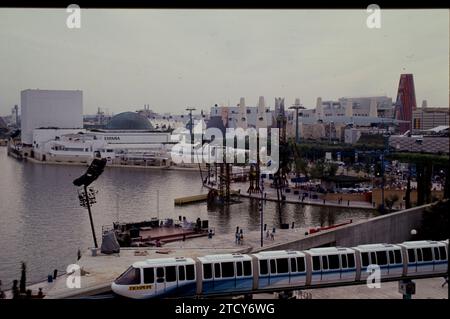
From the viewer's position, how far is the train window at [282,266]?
9.05 ft

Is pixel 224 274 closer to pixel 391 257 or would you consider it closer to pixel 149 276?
pixel 149 276

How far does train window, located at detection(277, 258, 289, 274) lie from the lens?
2.76 meters

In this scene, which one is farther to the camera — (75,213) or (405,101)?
(405,101)

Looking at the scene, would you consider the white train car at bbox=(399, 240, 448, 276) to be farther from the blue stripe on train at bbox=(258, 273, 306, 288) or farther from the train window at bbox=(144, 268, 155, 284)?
the train window at bbox=(144, 268, 155, 284)

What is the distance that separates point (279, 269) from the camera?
9.05ft

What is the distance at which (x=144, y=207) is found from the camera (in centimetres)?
798

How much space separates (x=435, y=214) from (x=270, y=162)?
767 centimetres

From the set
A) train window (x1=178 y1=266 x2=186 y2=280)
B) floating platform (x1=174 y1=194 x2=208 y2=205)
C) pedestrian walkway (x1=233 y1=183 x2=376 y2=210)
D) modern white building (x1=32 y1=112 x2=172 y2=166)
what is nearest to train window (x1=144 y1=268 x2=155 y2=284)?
train window (x1=178 y1=266 x2=186 y2=280)

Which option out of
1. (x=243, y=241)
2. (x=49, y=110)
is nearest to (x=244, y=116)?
(x=49, y=110)

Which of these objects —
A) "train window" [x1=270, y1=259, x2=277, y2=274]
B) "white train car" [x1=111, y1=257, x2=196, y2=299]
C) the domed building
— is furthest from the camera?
the domed building

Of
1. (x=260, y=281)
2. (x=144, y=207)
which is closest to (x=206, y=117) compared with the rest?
(x=144, y=207)

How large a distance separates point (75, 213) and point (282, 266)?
4952mm

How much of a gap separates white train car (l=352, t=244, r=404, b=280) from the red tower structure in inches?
621
